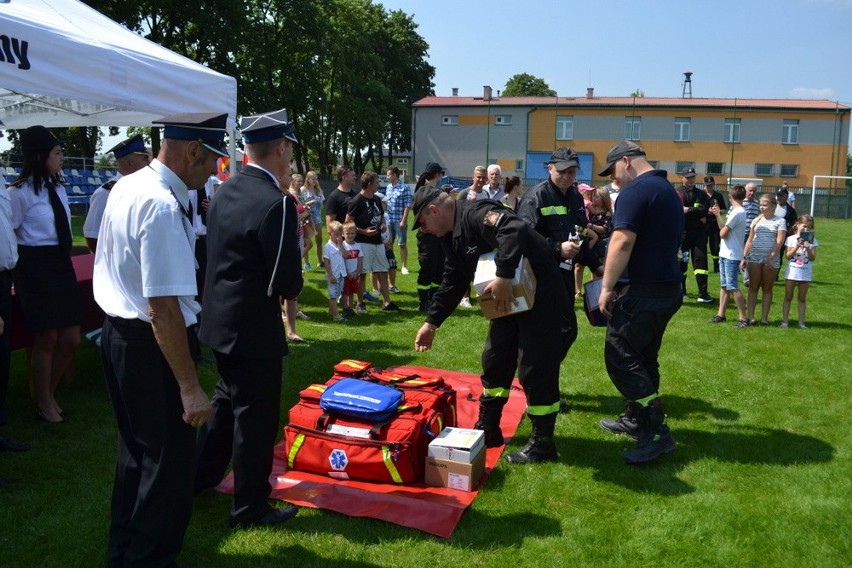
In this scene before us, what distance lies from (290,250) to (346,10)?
4762 cm

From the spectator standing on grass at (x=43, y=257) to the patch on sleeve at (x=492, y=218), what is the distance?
3.24 meters

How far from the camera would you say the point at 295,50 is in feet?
132

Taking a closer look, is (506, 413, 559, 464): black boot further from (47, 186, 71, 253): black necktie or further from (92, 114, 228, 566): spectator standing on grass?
(47, 186, 71, 253): black necktie

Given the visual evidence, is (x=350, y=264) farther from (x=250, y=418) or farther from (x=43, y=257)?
(x=250, y=418)

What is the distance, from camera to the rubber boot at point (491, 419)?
191 inches

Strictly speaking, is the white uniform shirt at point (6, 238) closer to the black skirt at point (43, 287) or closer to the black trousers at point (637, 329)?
the black skirt at point (43, 287)

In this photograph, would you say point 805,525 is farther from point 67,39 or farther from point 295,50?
point 295,50

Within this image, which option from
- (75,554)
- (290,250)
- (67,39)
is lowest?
(75,554)

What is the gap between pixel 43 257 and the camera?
503 cm

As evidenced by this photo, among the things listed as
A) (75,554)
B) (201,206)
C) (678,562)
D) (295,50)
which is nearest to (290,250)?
(75,554)

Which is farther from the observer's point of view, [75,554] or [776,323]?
[776,323]

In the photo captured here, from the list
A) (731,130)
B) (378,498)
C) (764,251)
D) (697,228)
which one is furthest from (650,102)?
(378,498)

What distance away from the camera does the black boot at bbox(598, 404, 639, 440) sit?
530cm

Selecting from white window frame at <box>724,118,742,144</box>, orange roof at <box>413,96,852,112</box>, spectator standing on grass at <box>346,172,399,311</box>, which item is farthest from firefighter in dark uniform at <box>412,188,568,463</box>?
white window frame at <box>724,118,742,144</box>
